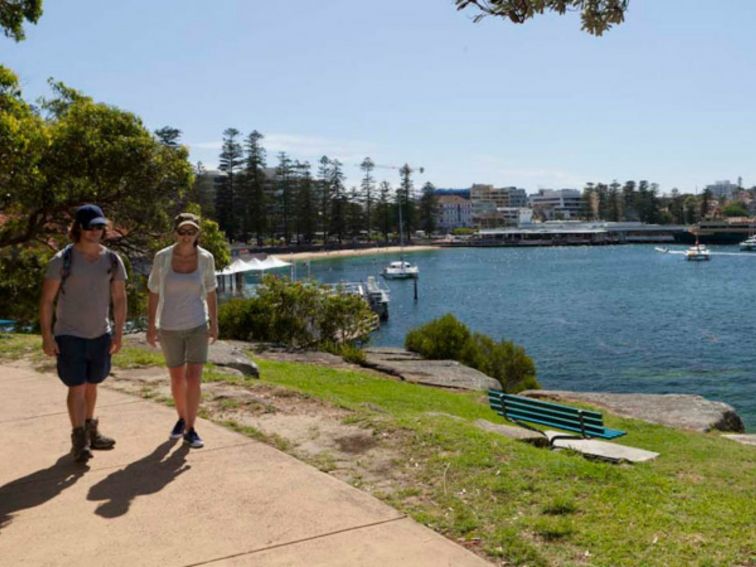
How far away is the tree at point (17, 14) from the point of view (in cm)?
1020

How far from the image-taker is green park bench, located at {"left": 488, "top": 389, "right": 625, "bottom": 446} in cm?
921

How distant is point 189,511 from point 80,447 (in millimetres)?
1213

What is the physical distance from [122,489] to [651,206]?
165593mm

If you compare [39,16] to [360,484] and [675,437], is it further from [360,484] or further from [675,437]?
[675,437]

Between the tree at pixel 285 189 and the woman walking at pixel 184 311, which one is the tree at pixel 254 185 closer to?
the tree at pixel 285 189

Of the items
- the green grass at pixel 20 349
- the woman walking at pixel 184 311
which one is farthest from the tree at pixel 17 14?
the woman walking at pixel 184 311

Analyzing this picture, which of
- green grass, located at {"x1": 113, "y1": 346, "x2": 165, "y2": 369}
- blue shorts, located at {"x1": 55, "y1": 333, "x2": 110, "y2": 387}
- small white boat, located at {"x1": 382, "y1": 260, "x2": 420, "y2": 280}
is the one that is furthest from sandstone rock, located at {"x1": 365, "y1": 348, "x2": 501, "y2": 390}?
small white boat, located at {"x1": 382, "y1": 260, "x2": 420, "y2": 280}

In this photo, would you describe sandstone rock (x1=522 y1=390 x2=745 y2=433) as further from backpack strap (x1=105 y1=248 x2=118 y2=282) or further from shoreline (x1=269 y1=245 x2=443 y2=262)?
shoreline (x1=269 y1=245 x2=443 y2=262)

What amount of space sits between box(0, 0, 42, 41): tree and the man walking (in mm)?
7069

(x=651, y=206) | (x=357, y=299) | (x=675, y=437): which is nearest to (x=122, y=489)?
(x=675, y=437)

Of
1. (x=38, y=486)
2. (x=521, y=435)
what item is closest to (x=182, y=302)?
→ (x=38, y=486)

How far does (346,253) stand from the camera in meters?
110

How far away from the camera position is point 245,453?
16.2 ft

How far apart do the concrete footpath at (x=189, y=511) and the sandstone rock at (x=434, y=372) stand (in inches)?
353
